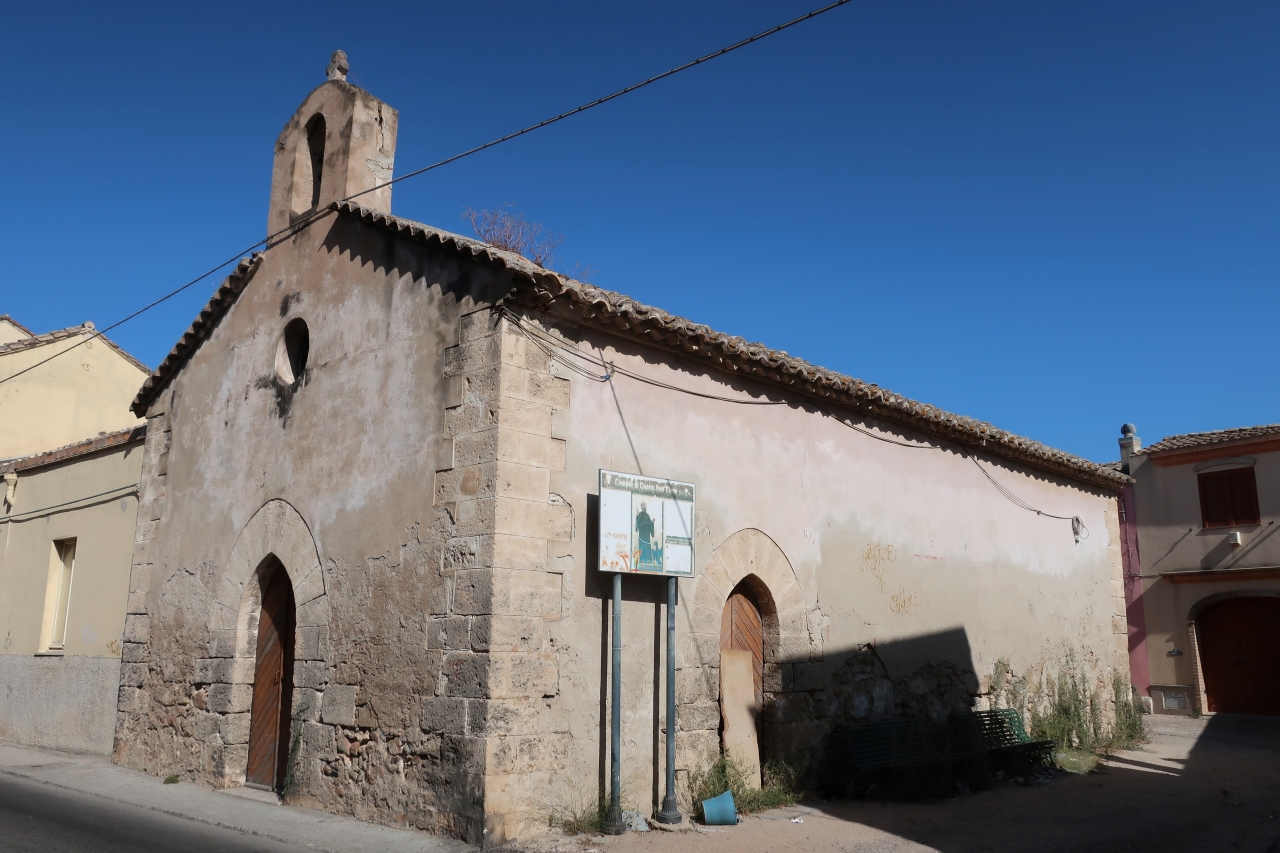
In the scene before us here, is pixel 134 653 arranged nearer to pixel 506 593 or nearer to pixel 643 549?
pixel 506 593

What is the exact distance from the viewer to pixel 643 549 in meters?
6.90

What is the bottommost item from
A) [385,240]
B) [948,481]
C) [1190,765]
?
[1190,765]

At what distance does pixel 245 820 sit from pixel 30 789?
104 inches

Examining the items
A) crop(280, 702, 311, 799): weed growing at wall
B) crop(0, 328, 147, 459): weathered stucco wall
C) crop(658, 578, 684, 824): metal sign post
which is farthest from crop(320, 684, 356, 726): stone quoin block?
crop(0, 328, 147, 459): weathered stucco wall

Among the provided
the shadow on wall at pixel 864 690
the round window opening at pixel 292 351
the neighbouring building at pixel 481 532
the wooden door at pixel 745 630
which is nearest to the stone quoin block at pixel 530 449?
the neighbouring building at pixel 481 532

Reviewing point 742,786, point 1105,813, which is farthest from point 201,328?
point 1105,813

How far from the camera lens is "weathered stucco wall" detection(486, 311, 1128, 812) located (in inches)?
271

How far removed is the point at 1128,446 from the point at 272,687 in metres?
17.0

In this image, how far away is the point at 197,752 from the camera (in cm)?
849

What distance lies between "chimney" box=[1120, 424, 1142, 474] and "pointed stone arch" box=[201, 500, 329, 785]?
54.4 feet

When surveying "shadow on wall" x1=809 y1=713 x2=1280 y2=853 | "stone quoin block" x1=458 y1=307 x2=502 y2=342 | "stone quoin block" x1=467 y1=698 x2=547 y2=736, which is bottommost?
"shadow on wall" x1=809 y1=713 x2=1280 y2=853

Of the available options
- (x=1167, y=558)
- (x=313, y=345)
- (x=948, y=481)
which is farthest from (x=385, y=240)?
(x=1167, y=558)

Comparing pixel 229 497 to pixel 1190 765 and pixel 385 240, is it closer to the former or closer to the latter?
pixel 385 240

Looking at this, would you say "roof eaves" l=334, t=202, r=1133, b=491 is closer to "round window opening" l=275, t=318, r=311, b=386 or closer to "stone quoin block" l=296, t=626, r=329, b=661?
"round window opening" l=275, t=318, r=311, b=386
